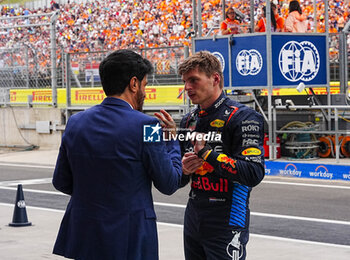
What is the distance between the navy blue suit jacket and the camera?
3549 mm

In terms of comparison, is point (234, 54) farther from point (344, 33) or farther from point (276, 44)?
point (344, 33)

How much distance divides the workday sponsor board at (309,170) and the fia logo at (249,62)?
7.32 ft

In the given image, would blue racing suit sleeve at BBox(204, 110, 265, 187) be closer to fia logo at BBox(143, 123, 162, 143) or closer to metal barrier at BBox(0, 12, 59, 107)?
fia logo at BBox(143, 123, 162, 143)

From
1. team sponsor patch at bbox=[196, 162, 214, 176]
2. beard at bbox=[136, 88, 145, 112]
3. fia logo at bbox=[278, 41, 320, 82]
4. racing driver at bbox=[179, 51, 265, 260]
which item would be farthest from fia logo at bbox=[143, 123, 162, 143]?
fia logo at bbox=[278, 41, 320, 82]

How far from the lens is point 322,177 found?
14898 millimetres

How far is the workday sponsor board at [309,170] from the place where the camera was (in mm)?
14531

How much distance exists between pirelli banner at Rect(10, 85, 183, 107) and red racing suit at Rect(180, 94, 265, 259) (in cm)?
1388

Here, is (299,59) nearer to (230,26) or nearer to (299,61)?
(299,61)

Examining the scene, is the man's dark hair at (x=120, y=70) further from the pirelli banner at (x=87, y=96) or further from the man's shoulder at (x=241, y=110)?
the pirelli banner at (x=87, y=96)

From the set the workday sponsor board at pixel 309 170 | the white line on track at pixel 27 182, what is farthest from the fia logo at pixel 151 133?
the white line on track at pixel 27 182

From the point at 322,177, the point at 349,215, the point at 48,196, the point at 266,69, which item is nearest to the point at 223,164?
the point at 349,215

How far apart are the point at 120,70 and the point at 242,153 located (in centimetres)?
92

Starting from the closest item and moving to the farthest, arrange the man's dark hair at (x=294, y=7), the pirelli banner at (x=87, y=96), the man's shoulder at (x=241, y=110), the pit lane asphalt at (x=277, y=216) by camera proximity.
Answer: the man's shoulder at (x=241, y=110) < the pit lane asphalt at (x=277, y=216) < the man's dark hair at (x=294, y=7) < the pirelli banner at (x=87, y=96)

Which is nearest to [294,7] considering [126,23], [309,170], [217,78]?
[309,170]
